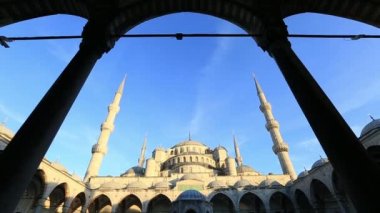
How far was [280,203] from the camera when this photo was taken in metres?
31.0

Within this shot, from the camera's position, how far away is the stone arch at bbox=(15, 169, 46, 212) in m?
21.2

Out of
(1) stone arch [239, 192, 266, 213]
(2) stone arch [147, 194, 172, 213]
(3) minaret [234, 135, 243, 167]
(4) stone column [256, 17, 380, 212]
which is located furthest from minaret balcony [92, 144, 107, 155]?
(4) stone column [256, 17, 380, 212]

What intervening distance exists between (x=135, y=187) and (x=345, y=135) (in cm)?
3059

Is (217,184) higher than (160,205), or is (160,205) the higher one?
(217,184)

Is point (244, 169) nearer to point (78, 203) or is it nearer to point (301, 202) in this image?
point (301, 202)

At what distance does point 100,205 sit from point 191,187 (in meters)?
12.9

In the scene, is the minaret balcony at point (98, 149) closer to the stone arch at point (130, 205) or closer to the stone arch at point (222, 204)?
the stone arch at point (130, 205)

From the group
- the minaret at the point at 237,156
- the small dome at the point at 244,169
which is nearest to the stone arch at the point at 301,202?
the small dome at the point at 244,169

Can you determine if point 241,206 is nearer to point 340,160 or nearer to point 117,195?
point 117,195

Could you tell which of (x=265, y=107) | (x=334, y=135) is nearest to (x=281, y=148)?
(x=265, y=107)

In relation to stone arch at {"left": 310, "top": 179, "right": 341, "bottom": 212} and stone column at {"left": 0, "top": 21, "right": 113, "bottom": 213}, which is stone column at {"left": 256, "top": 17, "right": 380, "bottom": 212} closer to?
stone column at {"left": 0, "top": 21, "right": 113, "bottom": 213}

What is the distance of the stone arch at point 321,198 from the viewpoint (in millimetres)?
24109

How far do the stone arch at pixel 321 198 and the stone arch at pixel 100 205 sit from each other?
996 inches

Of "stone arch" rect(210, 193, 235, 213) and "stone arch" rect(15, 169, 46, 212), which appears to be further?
"stone arch" rect(210, 193, 235, 213)
